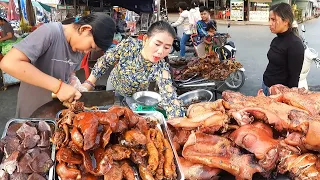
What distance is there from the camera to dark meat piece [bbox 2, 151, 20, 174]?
1.46 m

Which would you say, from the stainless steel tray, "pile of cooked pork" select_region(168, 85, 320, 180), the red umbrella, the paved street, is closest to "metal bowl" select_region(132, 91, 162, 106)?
the stainless steel tray

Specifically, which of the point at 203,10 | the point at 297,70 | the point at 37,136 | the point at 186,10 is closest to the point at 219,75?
the point at 297,70

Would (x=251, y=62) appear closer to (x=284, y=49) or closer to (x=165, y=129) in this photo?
(x=284, y=49)

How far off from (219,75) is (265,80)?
200cm

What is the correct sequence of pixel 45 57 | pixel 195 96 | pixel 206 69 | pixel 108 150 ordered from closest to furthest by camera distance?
pixel 108 150
pixel 45 57
pixel 195 96
pixel 206 69

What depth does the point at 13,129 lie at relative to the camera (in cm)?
170

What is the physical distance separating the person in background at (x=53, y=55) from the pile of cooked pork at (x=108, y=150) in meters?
0.70

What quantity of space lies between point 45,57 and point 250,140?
1.72m

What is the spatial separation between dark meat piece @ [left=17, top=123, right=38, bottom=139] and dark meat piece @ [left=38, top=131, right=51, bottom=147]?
0.12ft

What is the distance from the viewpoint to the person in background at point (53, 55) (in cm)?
225

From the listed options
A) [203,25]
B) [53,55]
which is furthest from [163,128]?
[203,25]

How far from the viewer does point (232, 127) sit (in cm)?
176

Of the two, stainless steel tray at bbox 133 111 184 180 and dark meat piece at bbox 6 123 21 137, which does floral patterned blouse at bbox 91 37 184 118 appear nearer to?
stainless steel tray at bbox 133 111 184 180

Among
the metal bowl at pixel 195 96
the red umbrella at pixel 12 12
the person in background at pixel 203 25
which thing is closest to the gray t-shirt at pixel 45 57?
the metal bowl at pixel 195 96
